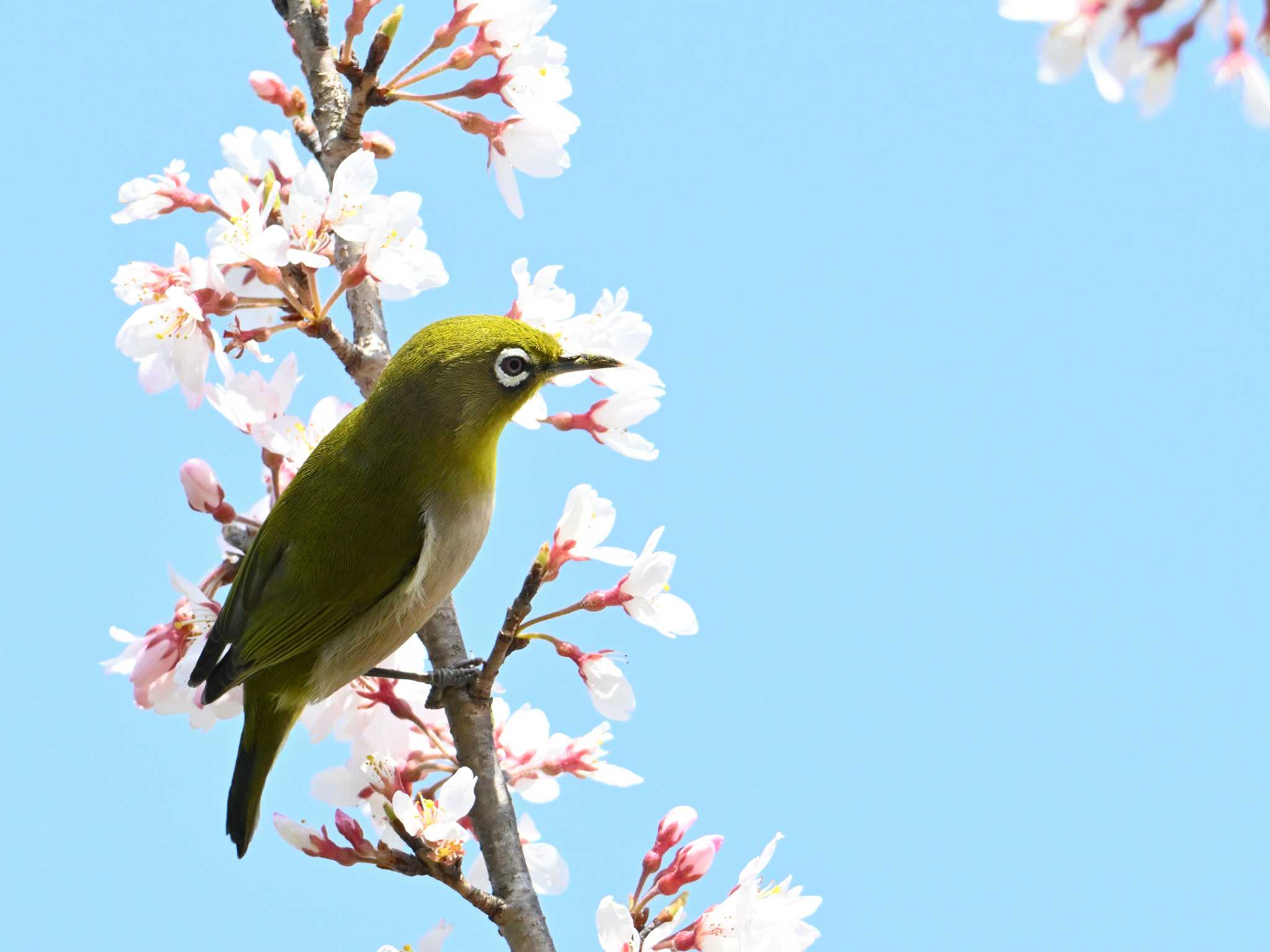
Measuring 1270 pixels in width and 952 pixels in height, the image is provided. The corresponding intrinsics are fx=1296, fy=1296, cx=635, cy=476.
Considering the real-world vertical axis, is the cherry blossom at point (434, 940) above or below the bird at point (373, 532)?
below

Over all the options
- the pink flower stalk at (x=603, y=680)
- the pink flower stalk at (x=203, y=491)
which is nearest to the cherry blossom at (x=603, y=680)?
the pink flower stalk at (x=603, y=680)

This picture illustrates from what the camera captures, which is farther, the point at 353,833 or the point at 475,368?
the point at 475,368

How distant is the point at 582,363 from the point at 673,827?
166cm

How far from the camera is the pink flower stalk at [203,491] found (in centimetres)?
467

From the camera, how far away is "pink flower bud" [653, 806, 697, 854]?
4223mm

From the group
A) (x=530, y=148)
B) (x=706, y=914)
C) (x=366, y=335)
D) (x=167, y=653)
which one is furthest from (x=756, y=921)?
(x=530, y=148)

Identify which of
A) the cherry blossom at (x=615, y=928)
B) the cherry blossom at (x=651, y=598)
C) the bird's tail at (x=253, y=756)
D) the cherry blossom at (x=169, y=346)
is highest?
the cherry blossom at (x=169, y=346)

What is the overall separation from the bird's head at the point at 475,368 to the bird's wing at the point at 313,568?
0.40 meters

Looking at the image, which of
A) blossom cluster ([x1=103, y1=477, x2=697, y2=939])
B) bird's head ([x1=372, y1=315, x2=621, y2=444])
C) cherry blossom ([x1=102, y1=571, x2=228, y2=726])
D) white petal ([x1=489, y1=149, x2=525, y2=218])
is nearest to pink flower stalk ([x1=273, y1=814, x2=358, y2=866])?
blossom cluster ([x1=103, y1=477, x2=697, y2=939])

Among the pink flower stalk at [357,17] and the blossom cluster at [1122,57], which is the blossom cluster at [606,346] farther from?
the blossom cluster at [1122,57]

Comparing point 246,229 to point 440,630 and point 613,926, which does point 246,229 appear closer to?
point 440,630

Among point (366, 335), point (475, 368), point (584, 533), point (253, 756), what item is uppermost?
point (366, 335)

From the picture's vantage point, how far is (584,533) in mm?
4281

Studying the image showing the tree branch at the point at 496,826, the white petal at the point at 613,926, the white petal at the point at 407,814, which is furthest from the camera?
the tree branch at the point at 496,826
